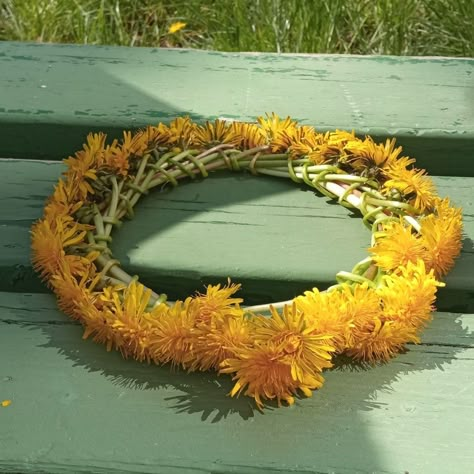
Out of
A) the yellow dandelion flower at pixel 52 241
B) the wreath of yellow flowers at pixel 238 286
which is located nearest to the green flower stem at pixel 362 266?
the wreath of yellow flowers at pixel 238 286

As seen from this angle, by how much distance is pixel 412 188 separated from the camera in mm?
1361

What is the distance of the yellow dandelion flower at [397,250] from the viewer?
1183mm

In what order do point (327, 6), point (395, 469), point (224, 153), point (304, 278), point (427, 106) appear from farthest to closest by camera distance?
point (327, 6)
point (427, 106)
point (224, 153)
point (304, 278)
point (395, 469)

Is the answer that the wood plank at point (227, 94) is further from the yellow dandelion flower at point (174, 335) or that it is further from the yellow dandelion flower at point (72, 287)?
the yellow dandelion flower at point (174, 335)

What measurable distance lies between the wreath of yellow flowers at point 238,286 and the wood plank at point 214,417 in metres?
0.03

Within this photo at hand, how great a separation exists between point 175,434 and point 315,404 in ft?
0.64

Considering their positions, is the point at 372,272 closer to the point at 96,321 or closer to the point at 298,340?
the point at 298,340

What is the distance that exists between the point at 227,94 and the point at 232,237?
0.53 m

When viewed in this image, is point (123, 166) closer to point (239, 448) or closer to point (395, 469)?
point (239, 448)

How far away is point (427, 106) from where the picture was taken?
5.71 feet

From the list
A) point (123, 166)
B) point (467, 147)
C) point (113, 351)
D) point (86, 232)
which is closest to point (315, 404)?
point (113, 351)

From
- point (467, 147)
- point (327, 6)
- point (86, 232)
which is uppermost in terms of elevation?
point (327, 6)

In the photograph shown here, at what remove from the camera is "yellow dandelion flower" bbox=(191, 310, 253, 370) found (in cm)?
103

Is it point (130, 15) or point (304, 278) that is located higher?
point (130, 15)
